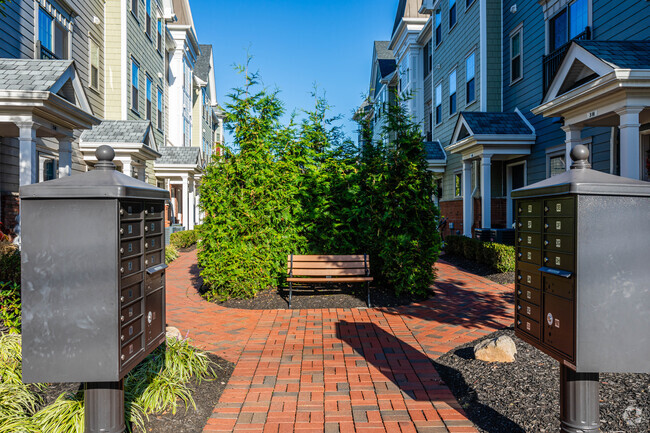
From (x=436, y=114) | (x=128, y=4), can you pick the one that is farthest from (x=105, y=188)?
(x=436, y=114)

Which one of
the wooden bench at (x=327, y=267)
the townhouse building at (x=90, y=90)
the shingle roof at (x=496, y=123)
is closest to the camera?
the wooden bench at (x=327, y=267)

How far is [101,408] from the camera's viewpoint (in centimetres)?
253

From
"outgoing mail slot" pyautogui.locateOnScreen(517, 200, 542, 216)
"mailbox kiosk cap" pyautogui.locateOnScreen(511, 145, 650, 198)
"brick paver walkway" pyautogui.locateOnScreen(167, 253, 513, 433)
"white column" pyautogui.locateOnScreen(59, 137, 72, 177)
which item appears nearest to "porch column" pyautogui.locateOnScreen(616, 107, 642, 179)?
"brick paver walkway" pyautogui.locateOnScreen(167, 253, 513, 433)

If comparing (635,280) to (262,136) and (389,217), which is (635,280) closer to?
(389,217)

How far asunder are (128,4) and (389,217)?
1391 centimetres

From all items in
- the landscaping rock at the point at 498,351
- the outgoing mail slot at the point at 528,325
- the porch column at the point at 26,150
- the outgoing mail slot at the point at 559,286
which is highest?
the porch column at the point at 26,150

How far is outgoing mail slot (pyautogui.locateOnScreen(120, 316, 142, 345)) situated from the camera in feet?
8.25

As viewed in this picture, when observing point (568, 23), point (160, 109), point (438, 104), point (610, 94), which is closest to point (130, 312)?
point (610, 94)

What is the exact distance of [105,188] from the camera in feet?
7.69

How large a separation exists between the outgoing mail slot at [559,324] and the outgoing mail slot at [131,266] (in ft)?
8.18

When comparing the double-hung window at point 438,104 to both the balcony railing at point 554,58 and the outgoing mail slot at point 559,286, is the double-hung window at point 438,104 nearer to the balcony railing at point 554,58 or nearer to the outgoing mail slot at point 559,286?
the balcony railing at point 554,58

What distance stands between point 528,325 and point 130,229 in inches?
102

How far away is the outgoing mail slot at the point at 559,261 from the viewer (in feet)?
7.86

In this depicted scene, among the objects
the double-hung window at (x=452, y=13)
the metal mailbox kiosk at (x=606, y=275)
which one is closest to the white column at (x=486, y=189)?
the double-hung window at (x=452, y=13)
